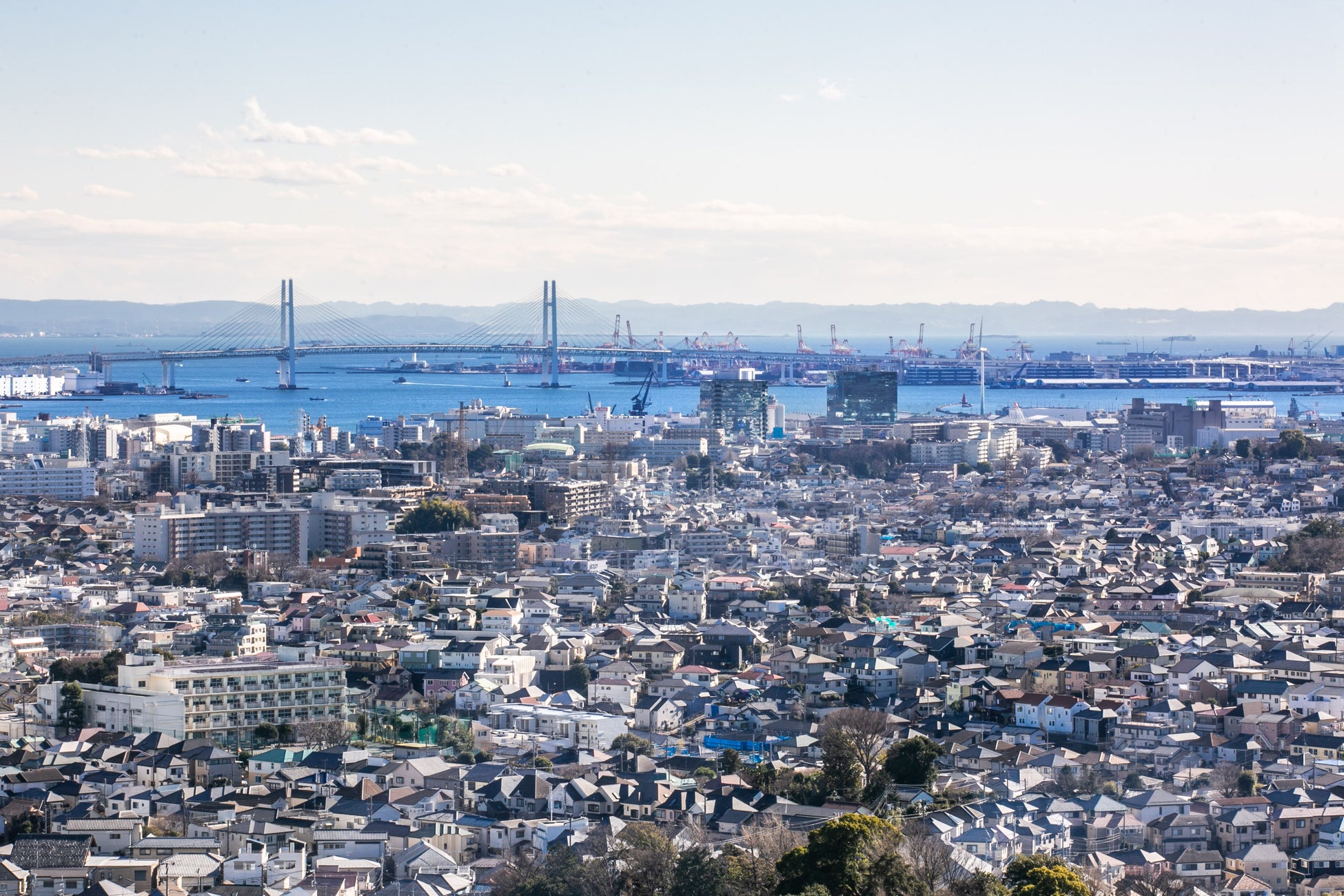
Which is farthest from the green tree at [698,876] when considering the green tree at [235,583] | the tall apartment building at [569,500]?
the tall apartment building at [569,500]

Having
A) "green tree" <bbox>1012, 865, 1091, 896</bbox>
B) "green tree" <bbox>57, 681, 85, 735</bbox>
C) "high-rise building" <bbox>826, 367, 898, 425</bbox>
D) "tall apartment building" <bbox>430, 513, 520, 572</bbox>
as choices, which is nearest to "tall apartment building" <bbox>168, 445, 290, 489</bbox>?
"tall apartment building" <bbox>430, 513, 520, 572</bbox>

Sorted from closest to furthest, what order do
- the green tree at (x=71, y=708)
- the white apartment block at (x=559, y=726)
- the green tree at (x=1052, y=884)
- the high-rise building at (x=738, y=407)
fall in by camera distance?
the green tree at (x=1052, y=884) < the white apartment block at (x=559, y=726) < the green tree at (x=71, y=708) < the high-rise building at (x=738, y=407)

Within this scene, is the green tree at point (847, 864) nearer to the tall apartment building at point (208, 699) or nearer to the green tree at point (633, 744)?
the green tree at point (633, 744)

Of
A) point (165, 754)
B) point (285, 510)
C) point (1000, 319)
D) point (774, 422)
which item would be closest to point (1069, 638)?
point (165, 754)

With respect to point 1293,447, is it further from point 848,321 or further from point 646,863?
point 848,321

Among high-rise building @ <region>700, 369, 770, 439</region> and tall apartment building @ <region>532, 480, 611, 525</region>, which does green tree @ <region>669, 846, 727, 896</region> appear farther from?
high-rise building @ <region>700, 369, 770, 439</region>

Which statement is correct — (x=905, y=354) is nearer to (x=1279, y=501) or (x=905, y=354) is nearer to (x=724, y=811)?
(x=1279, y=501)

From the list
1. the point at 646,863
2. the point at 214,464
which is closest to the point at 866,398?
the point at 214,464
